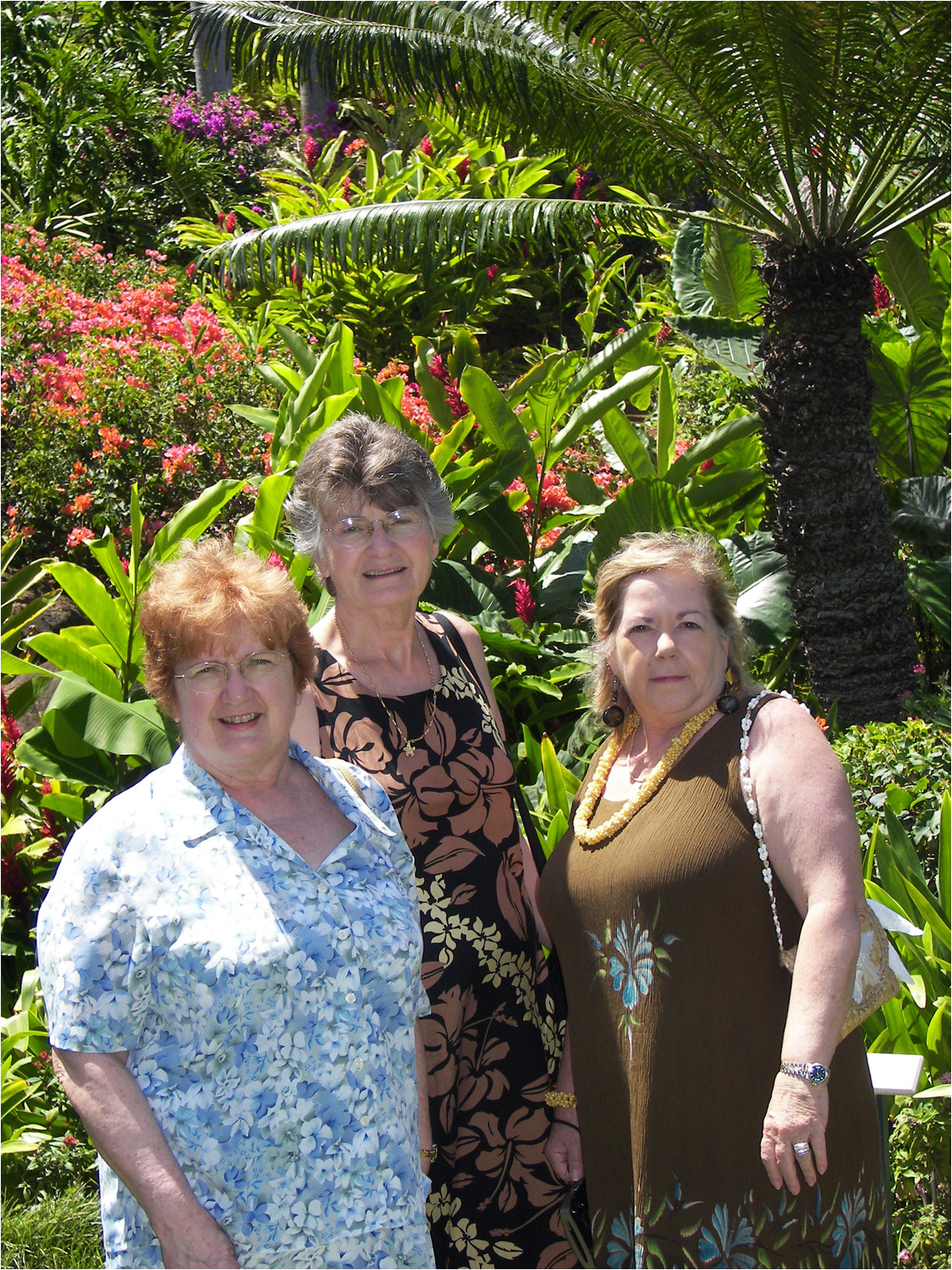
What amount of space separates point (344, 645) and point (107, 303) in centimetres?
625

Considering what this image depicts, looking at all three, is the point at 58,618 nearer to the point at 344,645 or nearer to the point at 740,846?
the point at 344,645

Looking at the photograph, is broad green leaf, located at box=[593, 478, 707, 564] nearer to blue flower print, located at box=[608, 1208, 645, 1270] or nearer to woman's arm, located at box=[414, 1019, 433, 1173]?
woman's arm, located at box=[414, 1019, 433, 1173]

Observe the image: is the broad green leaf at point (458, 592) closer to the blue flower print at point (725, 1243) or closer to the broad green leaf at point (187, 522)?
the broad green leaf at point (187, 522)

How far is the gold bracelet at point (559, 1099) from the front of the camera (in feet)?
7.79

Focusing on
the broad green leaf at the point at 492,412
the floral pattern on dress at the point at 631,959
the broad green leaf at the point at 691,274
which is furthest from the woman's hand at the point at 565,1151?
the broad green leaf at the point at 691,274

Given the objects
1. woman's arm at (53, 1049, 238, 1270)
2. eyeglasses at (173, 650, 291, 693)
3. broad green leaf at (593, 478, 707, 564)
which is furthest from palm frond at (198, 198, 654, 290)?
woman's arm at (53, 1049, 238, 1270)

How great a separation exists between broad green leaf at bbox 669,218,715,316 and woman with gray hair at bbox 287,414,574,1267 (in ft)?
18.3

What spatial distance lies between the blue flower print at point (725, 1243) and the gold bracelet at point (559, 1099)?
1.34 feet

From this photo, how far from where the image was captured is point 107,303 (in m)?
7.86

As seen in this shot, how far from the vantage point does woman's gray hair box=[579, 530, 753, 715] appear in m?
2.31

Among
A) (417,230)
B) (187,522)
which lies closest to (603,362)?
(417,230)

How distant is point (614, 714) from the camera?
243 centimetres

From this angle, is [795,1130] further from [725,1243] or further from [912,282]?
[912,282]

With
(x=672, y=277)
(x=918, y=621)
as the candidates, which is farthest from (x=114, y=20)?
(x=918, y=621)
